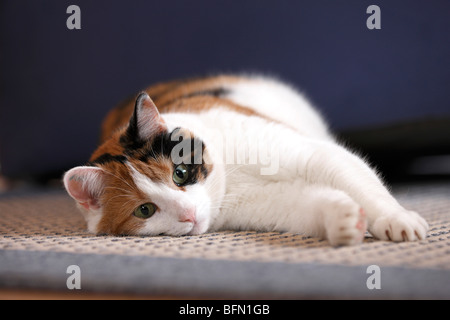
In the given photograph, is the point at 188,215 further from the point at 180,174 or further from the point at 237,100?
the point at 237,100

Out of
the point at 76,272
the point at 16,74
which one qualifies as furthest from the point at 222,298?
the point at 16,74

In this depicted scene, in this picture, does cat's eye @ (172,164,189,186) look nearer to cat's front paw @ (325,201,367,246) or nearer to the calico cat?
the calico cat

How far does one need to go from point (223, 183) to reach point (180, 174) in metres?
0.19

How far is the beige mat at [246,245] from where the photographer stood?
0.93 m

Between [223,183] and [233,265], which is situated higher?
[223,183]

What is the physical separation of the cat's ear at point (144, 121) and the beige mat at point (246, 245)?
0.33 m

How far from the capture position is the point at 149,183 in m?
1.25

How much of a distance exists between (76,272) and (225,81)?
67.5 inches

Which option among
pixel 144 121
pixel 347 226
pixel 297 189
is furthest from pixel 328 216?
pixel 144 121

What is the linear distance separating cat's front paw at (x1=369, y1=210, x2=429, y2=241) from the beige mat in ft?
0.08

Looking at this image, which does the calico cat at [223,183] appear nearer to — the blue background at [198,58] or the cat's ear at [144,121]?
the cat's ear at [144,121]

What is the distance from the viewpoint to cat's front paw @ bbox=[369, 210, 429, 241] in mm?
1073

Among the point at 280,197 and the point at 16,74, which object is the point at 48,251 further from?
the point at 16,74

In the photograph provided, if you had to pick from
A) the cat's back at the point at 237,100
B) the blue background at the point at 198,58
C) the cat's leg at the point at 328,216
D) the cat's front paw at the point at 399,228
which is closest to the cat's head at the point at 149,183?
the cat's leg at the point at 328,216
